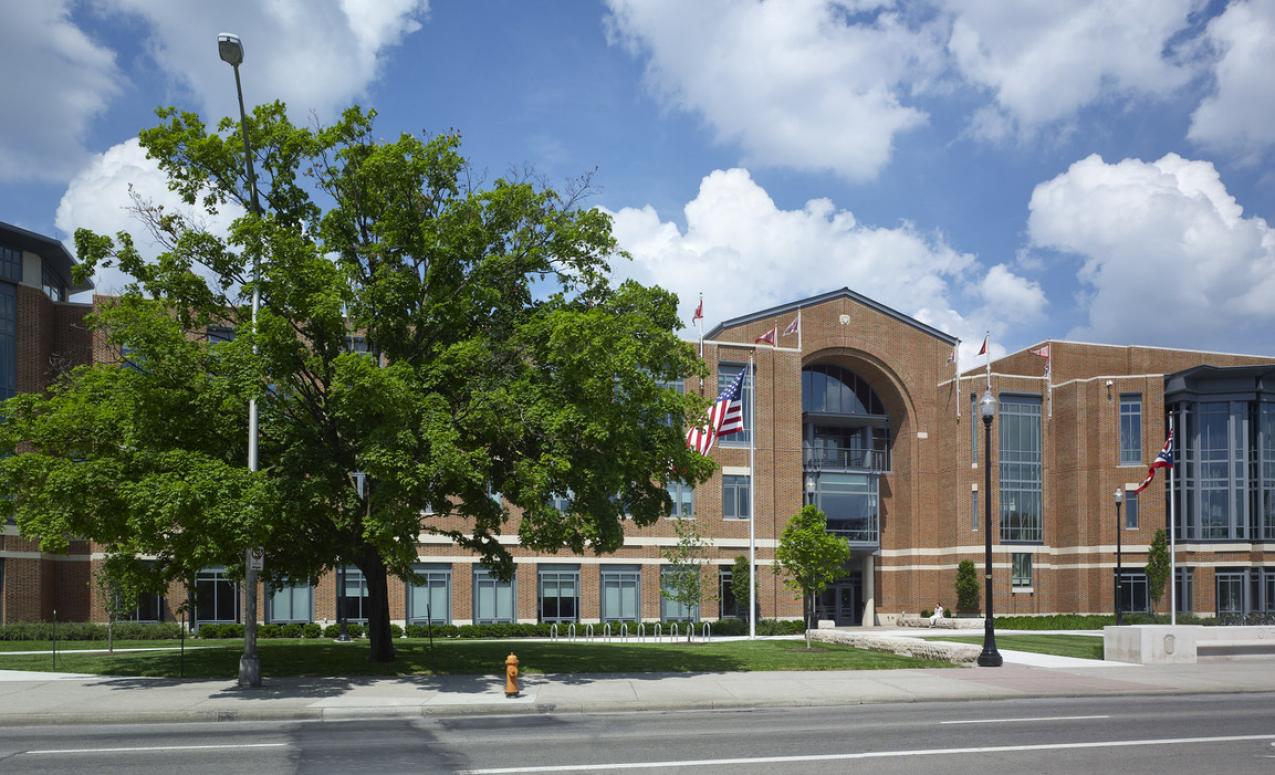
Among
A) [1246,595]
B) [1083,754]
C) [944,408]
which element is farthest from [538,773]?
[1246,595]

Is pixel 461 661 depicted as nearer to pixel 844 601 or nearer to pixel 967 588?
pixel 967 588

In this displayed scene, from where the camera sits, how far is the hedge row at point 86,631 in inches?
1406

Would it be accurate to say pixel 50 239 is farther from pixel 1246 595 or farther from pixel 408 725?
pixel 1246 595

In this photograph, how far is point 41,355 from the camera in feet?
139

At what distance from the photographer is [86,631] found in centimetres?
3656

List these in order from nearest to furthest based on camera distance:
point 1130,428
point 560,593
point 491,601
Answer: point 491,601 < point 560,593 < point 1130,428

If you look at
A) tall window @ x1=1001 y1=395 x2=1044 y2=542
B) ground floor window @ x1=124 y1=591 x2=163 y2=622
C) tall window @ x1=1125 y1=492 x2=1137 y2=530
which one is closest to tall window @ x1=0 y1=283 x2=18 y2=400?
ground floor window @ x1=124 y1=591 x2=163 y2=622

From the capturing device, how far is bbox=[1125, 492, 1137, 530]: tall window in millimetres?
54312

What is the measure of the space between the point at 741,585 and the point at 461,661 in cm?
2449

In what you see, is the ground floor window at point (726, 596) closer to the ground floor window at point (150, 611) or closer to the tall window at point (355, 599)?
the tall window at point (355, 599)

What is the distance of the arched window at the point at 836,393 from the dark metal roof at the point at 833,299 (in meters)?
3.93

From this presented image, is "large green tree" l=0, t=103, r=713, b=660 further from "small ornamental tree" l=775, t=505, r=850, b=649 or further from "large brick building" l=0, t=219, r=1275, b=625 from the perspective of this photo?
"large brick building" l=0, t=219, r=1275, b=625

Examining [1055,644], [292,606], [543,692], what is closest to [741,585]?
[1055,644]

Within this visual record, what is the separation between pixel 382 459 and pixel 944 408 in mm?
42440
